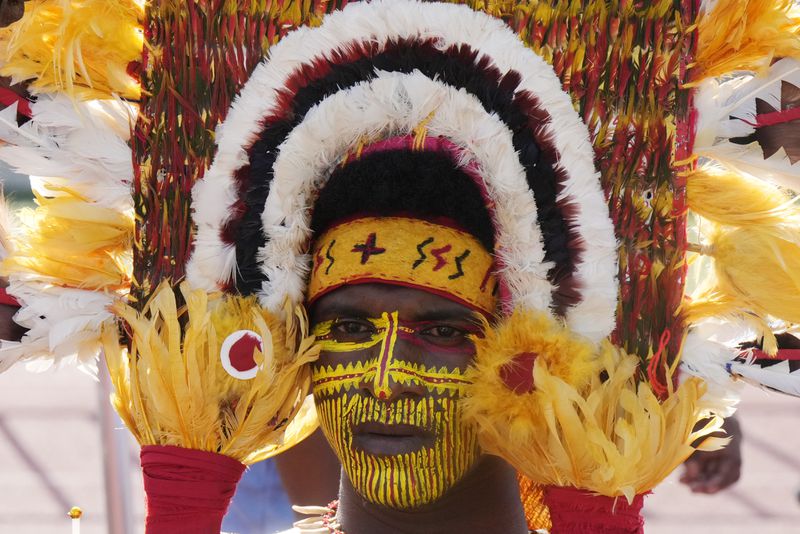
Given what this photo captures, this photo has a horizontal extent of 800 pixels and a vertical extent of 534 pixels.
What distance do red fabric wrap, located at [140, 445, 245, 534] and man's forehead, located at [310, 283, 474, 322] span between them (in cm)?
51

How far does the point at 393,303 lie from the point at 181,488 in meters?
0.72

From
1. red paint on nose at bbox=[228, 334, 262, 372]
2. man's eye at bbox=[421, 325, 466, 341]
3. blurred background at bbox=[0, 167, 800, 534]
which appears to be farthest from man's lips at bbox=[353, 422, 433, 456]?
blurred background at bbox=[0, 167, 800, 534]

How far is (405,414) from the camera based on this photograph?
233 cm

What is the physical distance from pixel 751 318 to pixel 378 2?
4.12 feet

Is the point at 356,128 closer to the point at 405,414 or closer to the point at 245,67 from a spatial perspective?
the point at 245,67

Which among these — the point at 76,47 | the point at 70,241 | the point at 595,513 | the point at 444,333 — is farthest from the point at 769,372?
the point at 76,47

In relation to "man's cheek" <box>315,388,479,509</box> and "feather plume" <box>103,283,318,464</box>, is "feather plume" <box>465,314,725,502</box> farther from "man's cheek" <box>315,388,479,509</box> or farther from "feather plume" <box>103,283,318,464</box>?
"feather plume" <box>103,283,318,464</box>

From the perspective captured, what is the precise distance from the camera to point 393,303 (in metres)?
2.40

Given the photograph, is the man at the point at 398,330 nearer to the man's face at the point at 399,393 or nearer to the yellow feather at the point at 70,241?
the man's face at the point at 399,393

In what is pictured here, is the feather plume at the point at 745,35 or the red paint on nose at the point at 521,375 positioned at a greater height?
the feather plume at the point at 745,35

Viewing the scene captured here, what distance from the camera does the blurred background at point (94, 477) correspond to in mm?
6844

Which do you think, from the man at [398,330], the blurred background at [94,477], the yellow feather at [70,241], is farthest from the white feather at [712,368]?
the blurred background at [94,477]

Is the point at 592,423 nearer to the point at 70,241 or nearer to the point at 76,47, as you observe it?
the point at 70,241

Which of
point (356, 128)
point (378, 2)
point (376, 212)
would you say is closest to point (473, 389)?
point (376, 212)
